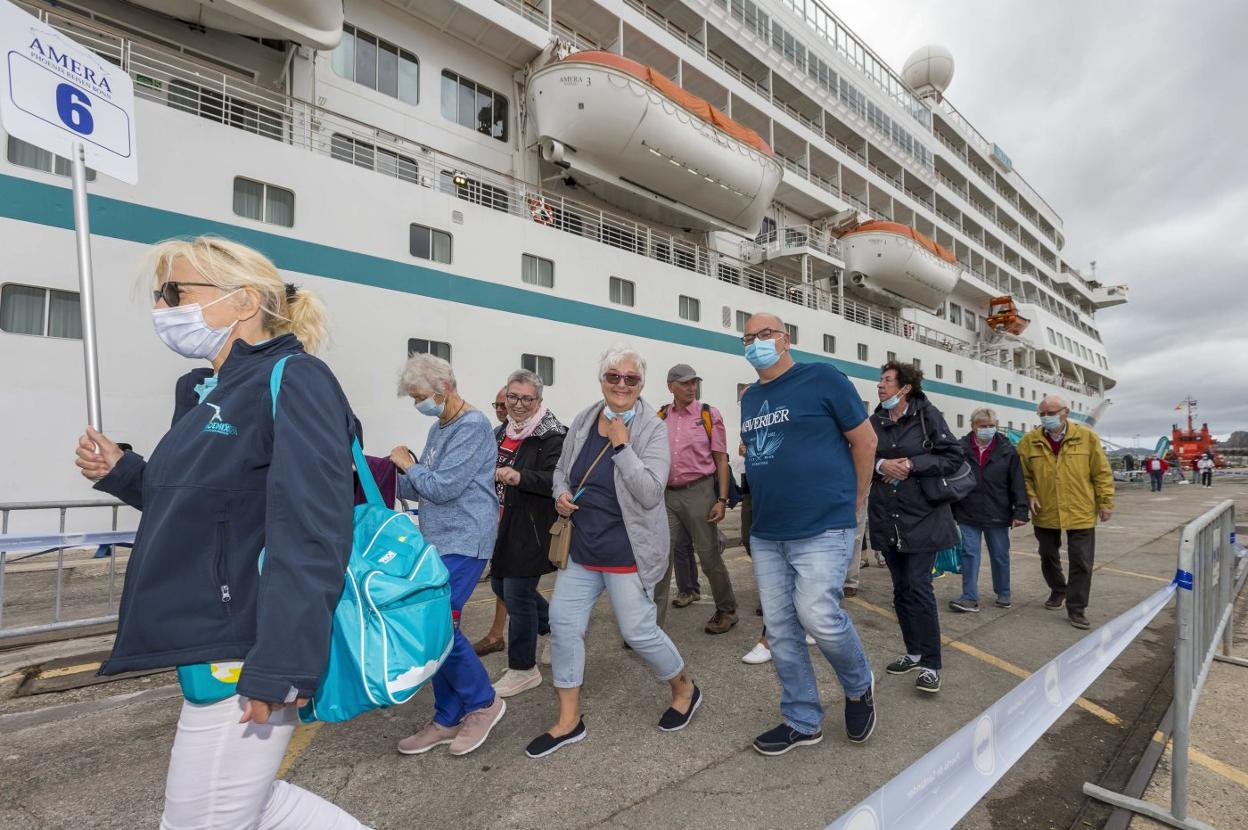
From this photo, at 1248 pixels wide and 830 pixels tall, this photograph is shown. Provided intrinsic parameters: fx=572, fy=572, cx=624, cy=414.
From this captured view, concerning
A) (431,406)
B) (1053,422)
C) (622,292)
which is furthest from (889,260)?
(431,406)

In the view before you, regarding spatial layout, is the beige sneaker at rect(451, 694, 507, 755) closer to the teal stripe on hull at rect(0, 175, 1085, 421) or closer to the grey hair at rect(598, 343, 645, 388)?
the grey hair at rect(598, 343, 645, 388)

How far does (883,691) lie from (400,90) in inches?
490

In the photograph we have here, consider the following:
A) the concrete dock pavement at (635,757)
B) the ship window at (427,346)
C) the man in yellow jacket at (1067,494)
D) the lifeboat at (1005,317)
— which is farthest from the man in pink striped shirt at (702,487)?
the lifeboat at (1005,317)

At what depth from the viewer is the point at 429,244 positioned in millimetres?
9742

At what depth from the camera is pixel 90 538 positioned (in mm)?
4160

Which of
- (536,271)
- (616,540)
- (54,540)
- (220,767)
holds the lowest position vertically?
(54,540)

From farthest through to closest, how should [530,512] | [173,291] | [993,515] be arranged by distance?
1. [993,515]
2. [530,512]
3. [173,291]

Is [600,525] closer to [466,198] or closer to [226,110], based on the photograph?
[226,110]

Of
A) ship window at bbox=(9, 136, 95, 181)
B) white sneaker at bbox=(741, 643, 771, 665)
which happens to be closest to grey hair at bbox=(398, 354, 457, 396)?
white sneaker at bbox=(741, 643, 771, 665)

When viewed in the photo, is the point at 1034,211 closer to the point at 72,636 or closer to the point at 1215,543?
the point at 1215,543

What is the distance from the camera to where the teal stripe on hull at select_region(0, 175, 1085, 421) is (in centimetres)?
679

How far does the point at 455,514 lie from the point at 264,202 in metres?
7.86

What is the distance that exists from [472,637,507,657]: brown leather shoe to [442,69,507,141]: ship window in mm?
11031

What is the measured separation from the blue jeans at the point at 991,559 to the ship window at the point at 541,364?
7454 mm
